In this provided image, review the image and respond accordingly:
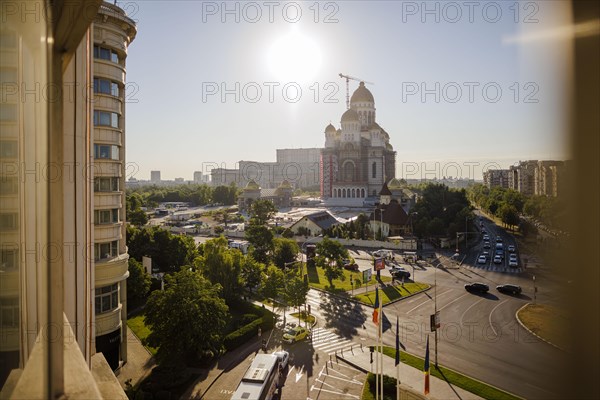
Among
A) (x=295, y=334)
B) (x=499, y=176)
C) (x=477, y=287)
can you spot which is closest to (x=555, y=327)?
(x=499, y=176)

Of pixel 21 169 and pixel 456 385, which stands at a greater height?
pixel 21 169

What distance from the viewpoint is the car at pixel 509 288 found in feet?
55.8

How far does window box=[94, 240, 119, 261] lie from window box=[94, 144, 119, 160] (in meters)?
2.20

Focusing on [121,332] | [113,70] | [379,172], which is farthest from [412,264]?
[379,172]

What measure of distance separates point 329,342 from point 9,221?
11.8m

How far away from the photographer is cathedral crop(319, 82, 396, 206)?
2339 inches

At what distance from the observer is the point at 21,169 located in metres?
2.73

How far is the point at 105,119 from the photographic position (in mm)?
10648

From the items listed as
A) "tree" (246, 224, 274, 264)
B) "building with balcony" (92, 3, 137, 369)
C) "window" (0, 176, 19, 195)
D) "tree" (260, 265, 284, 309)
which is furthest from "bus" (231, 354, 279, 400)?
"tree" (246, 224, 274, 264)

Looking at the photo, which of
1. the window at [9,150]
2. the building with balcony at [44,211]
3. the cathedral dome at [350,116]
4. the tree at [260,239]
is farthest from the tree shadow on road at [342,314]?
the cathedral dome at [350,116]

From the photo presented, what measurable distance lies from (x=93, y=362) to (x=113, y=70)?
9.17 meters

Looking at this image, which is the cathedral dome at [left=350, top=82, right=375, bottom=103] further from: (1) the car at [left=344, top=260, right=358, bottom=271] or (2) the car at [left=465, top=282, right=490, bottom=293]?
(2) the car at [left=465, top=282, right=490, bottom=293]

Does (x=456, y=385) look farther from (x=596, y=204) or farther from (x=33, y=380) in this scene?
(x=596, y=204)

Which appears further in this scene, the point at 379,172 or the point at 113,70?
the point at 379,172
